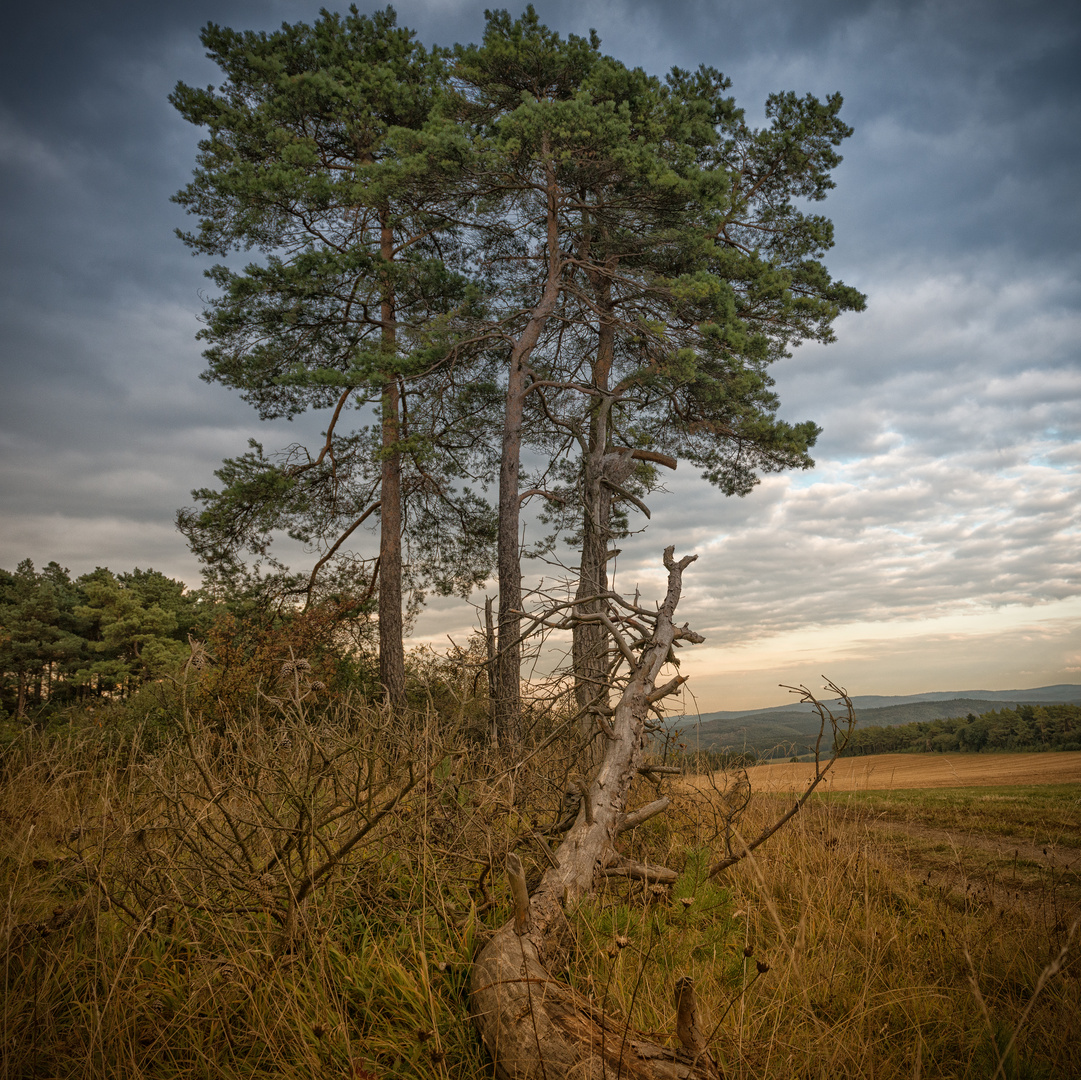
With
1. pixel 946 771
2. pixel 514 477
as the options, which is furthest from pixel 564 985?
pixel 946 771

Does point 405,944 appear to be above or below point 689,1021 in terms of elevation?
below

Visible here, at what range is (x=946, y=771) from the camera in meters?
9.27

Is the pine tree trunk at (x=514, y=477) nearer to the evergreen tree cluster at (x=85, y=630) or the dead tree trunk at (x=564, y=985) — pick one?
the dead tree trunk at (x=564, y=985)

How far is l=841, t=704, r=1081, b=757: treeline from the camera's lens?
29.7 feet

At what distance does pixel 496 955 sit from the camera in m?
2.76

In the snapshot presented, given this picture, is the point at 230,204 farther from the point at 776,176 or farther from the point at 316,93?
the point at 776,176

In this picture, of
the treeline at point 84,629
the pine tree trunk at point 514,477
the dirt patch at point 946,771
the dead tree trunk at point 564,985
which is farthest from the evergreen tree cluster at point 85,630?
the dead tree trunk at point 564,985

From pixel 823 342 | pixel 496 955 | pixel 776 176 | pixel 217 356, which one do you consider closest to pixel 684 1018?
pixel 496 955

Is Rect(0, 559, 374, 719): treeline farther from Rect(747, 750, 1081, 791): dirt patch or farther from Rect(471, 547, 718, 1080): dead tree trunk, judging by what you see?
Rect(471, 547, 718, 1080): dead tree trunk

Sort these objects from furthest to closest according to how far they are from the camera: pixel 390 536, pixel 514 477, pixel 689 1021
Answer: pixel 390 536 < pixel 514 477 < pixel 689 1021

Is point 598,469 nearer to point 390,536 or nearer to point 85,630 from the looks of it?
point 390,536

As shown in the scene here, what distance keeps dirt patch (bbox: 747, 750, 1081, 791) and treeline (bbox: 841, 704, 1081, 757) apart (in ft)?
0.56

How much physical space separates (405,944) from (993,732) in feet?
32.2

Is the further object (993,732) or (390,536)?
(390,536)
